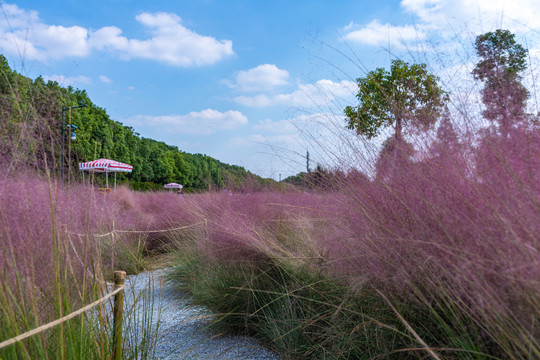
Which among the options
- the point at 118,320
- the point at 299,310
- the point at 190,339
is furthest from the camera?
the point at 190,339

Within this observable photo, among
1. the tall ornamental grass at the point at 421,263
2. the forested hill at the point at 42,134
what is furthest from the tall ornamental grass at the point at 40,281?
the tall ornamental grass at the point at 421,263

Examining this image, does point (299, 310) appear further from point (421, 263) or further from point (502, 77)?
point (502, 77)

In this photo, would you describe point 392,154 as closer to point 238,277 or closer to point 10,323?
point 238,277

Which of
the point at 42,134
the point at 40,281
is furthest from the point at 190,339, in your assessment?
the point at 42,134

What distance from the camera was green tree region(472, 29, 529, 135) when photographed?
5.23ft

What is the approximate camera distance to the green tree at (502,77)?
159 centimetres

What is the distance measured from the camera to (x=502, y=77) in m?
1.73

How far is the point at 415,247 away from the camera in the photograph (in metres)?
1.33

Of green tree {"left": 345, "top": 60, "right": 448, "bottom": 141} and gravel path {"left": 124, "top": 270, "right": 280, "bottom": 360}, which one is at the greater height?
green tree {"left": 345, "top": 60, "right": 448, "bottom": 141}

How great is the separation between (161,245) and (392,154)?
4367 millimetres

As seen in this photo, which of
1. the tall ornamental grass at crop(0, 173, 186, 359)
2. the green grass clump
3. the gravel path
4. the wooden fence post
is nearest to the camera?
the tall ornamental grass at crop(0, 173, 186, 359)

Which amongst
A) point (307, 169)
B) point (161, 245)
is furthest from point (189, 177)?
point (307, 169)

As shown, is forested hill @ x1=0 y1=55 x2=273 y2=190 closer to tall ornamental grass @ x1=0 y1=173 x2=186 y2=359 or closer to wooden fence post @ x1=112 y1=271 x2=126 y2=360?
tall ornamental grass @ x1=0 y1=173 x2=186 y2=359

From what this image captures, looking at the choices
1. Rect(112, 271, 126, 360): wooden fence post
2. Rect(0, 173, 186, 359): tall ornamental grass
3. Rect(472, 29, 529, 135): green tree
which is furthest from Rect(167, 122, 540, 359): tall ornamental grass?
Rect(0, 173, 186, 359): tall ornamental grass
